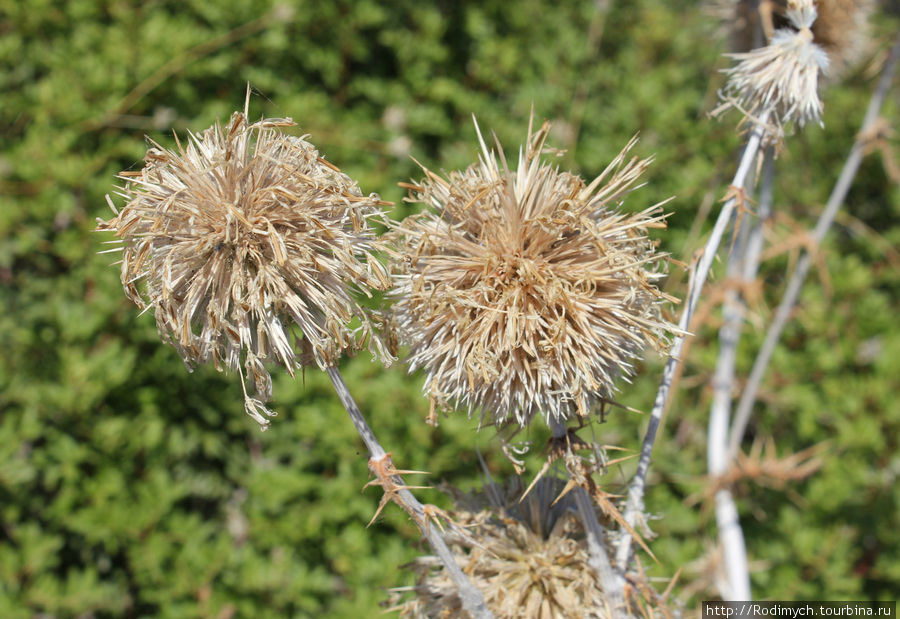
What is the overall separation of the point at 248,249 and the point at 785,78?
2.50 ft

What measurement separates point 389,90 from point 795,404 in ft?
6.89

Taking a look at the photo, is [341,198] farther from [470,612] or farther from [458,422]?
[458,422]

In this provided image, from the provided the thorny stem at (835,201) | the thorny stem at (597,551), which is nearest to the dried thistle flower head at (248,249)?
the thorny stem at (597,551)

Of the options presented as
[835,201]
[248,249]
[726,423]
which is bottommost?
[726,423]

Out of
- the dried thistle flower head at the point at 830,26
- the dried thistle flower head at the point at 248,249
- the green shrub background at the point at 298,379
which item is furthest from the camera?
the green shrub background at the point at 298,379

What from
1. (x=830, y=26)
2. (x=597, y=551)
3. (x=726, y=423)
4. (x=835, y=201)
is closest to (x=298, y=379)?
(x=726, y=423)

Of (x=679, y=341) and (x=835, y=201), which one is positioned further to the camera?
(x=835, y=201)

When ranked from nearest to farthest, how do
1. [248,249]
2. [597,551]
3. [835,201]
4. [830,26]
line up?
[248,249] < [597,551] < [830,26] < [835,201]

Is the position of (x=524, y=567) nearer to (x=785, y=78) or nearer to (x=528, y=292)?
(x=528, y=292)

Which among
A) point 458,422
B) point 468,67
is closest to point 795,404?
point 458,422

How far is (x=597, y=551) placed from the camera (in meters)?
0.89

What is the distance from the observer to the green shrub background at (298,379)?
205 cm

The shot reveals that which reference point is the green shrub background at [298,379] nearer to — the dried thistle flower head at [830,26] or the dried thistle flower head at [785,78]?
the dried thistle flower head at [830,26]

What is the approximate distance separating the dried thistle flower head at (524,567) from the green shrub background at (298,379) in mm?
871
